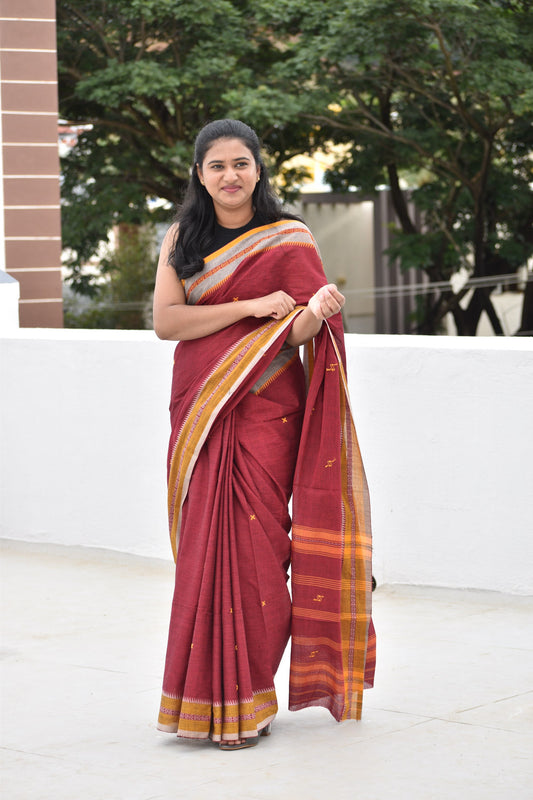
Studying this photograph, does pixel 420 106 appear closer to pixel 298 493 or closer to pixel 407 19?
pixel 407 19

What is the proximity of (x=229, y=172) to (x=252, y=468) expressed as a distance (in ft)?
2.66


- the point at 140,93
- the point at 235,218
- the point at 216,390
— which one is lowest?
the point at 216,390

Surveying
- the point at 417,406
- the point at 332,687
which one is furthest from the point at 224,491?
the point at 417,406

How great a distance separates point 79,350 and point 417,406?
1722 mm

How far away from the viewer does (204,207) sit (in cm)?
333

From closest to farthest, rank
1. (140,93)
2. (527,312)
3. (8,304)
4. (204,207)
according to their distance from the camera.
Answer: (204,207) < (8,304) < (140,93) < (527,312)

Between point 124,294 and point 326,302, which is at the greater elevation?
point 124,294

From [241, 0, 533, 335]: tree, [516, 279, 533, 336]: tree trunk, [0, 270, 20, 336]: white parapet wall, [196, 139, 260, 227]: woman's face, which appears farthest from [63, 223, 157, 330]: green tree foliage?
[196, 139, 260, 227]: woman's face

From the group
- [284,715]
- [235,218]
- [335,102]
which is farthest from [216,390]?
[335,102]

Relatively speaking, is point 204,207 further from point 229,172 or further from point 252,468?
point 252,468

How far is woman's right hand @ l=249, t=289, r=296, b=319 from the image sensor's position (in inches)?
126

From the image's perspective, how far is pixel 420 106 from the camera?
48.6ft

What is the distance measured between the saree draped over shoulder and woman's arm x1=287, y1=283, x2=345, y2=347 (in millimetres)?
38

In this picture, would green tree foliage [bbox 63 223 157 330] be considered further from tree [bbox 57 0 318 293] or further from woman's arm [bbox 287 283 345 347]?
woman's arm [bbox 287 283 345 347]
